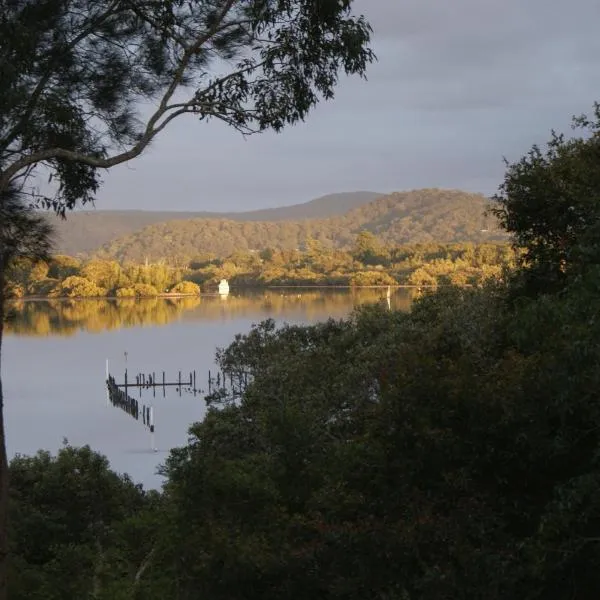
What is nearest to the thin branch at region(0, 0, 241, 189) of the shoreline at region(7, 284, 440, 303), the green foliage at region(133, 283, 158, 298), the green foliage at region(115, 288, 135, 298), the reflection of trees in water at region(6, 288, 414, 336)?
the reflection of trees in water at region(6, 288, 414, 336)

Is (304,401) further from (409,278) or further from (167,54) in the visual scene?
(409,278)

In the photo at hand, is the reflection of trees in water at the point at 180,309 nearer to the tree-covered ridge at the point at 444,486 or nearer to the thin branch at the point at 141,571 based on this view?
the tree-covered ridge at the point at 444,486

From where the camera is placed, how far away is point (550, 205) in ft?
30.3

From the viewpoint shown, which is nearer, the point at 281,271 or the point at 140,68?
the point at 140,68

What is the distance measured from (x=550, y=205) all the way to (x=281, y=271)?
121307 millimetres

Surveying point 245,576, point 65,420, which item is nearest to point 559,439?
point 245,576

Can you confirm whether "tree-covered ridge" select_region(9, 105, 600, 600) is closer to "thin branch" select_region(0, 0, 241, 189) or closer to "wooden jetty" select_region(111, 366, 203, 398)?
"thin branch" select_region(0, 0, 241, 189)

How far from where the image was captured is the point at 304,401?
14.7m

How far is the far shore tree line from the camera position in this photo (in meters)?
99.9

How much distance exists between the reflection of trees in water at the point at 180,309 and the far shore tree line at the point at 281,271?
201cm

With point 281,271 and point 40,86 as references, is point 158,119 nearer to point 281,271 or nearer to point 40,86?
point 40,86

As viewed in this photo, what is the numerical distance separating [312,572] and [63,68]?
14.5 ft

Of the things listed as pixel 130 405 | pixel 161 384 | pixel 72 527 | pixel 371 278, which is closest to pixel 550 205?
pixel 72 527

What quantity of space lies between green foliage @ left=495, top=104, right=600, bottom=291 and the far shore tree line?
70276 mm
